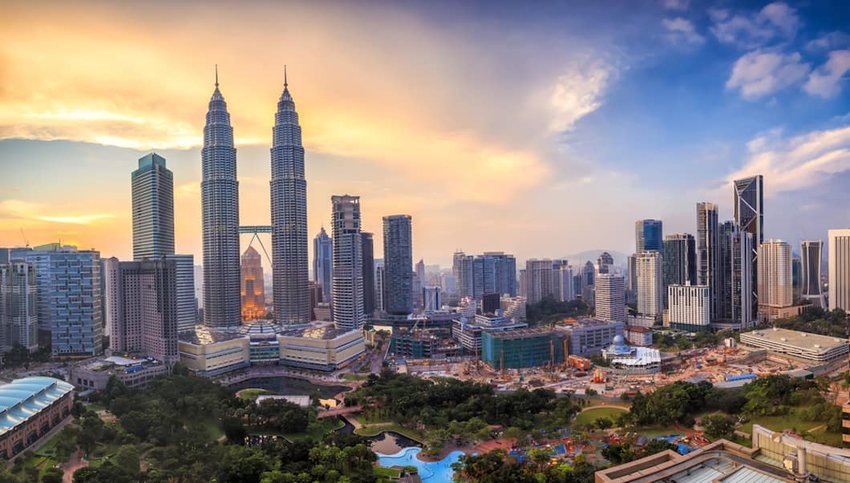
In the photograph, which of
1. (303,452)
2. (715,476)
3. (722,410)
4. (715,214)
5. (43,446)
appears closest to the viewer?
(715,476)

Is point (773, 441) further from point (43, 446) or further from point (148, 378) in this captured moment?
point (148, 378)

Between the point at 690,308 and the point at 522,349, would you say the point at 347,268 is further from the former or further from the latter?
the point at 690,308

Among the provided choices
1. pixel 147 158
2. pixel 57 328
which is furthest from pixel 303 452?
pixel 147 158

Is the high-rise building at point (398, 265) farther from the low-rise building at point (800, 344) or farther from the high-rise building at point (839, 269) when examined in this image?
the high-rise building at point (839, 269)

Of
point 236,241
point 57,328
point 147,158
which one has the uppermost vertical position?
point 147,158

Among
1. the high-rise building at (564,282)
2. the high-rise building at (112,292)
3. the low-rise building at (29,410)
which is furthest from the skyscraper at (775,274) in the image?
the high-rise building at (112,292)

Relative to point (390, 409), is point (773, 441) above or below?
above

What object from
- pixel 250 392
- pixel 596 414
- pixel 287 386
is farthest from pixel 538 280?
pixel 250 392

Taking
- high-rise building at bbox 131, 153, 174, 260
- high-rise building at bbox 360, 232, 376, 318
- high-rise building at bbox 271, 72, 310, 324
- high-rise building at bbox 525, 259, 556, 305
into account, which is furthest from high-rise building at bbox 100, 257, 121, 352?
high-rise building at bbox 525, 259, 556, 305
